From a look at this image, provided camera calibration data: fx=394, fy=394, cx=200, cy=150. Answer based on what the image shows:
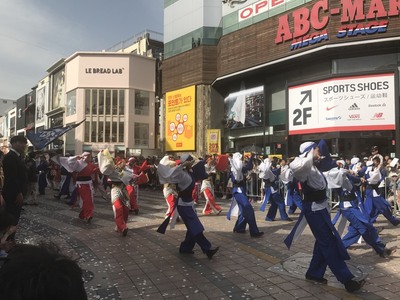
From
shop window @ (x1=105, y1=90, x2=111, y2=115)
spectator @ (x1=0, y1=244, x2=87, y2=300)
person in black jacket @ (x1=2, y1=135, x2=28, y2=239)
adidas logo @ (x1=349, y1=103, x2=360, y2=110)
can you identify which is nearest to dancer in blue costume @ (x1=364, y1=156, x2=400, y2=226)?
person in black jacket @ (x1=2, y1=135, x2=28, y2=239)

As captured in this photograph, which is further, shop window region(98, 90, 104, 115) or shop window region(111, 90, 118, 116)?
shop window region(98, 90, 104, 115)

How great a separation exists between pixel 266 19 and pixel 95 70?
85.2 feet

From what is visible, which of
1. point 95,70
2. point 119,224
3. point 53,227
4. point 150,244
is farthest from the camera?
point 95,70

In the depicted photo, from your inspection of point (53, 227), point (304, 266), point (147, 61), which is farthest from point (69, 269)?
point (147, 61)

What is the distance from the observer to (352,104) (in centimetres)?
1839

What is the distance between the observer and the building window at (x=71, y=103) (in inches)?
1727

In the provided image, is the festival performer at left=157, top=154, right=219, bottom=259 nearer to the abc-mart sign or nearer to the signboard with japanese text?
the signboard with japanese text

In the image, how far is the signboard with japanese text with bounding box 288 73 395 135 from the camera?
1788cm

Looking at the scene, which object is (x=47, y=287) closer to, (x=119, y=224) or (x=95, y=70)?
(x=119, y=224)

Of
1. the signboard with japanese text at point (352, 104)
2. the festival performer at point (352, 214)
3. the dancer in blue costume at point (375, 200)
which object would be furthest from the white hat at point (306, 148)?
the signboard with japanese text at point (352, 104)

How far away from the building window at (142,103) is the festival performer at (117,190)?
1385 inches

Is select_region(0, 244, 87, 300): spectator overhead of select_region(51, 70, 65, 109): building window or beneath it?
beneath

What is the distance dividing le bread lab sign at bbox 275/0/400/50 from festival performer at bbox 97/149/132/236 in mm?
13899

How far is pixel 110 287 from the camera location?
4918 millimetres
